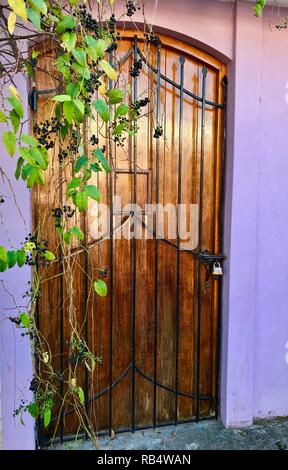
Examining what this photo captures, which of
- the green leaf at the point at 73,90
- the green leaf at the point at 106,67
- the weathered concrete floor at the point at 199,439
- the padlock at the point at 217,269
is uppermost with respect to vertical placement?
the green leaf at the point at 106,67

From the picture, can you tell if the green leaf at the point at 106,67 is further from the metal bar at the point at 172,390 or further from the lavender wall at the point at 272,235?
the metal bar at the point at 172,390

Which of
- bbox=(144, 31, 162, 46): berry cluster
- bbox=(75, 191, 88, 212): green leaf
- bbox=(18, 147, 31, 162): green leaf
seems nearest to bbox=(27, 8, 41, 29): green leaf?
bbox=(18, 147, 31, 162): green leaf

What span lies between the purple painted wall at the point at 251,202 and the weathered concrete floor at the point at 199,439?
10 centimetres

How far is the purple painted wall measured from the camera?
241 centimetres

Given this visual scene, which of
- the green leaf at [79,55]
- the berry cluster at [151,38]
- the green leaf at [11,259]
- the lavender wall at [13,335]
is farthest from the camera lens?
the lavender wall at [13,335]

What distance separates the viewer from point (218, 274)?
8.62ft

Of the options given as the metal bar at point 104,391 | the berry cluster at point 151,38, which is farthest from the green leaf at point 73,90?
the metal bar at point 104,391

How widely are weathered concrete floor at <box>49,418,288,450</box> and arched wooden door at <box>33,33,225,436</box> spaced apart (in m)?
0.09

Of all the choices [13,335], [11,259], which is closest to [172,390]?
[13,335]

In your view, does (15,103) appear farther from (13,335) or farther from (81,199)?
(13,335)

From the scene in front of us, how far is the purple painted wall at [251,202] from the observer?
2.41 metres

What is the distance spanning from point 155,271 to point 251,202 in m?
0.85

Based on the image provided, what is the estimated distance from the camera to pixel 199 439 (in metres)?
2.55
